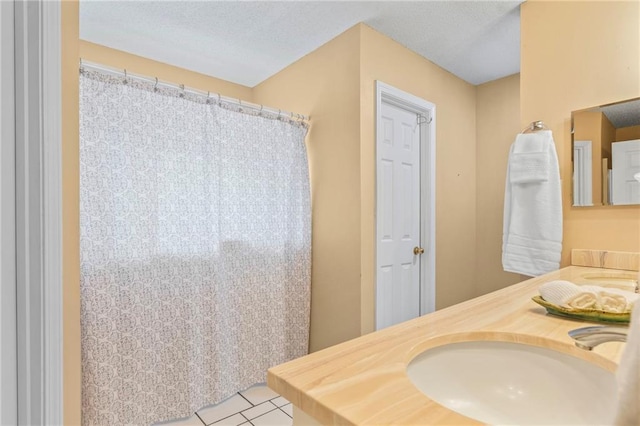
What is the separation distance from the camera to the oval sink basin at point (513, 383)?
0.64 m

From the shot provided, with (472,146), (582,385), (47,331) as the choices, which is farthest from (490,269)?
(47,331)

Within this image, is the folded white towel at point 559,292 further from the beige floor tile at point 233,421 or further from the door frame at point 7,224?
the beige floor tile at point 233,421

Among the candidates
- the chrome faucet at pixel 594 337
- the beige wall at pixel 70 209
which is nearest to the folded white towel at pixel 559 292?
the chrome faucet at pixel 594 337

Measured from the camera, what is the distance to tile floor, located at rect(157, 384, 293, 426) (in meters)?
1.93

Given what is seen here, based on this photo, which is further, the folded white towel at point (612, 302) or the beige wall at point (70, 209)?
the beige wall at point (70, 209)

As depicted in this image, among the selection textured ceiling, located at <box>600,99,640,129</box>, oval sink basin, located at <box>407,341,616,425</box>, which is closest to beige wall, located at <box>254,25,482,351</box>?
textured ceiling, located at <box>600,99,640,129</box>

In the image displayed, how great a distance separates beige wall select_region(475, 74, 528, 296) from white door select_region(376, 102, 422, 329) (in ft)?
2.69

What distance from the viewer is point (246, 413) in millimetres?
2021

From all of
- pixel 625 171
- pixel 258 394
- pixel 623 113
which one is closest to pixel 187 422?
pixel 258 394

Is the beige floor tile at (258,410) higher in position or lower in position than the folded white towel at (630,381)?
lower

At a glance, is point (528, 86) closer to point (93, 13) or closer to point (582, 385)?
point (582, 385)

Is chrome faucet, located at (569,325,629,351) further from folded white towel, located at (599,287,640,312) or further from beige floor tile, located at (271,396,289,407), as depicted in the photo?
beige floor tile, located at (271,396,289,407)

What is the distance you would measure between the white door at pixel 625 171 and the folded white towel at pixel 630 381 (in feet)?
5.92

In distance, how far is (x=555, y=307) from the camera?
0.88 m
